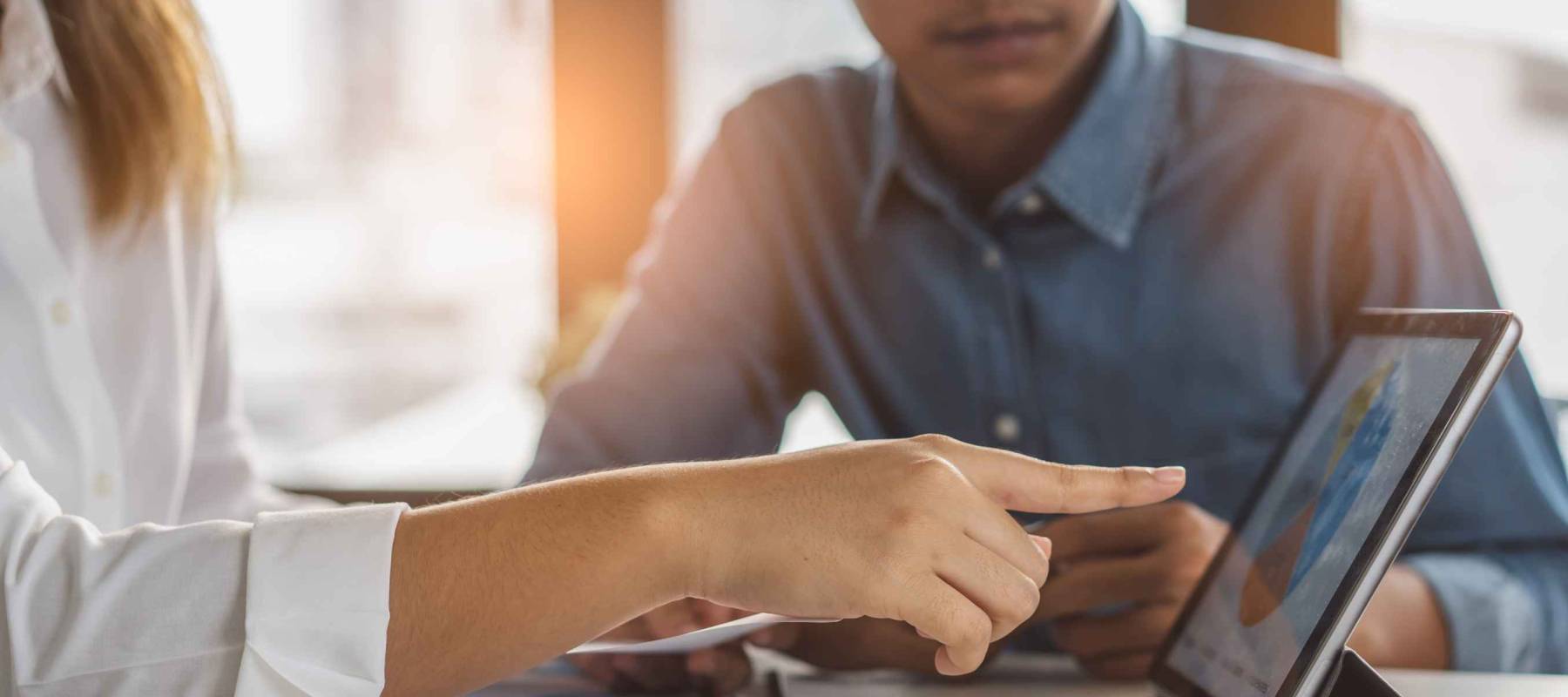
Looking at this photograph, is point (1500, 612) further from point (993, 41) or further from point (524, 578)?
point (524, 578)

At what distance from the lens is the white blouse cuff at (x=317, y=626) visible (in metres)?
0.63

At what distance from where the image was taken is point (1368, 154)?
1.22m

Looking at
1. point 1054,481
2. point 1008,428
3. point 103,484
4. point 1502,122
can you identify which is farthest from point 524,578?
point 1502,122

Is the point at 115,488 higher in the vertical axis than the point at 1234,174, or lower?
lower

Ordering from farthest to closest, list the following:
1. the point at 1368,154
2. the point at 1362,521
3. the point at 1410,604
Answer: the point at 1368,154 < the point at 1410,604 < the point at 1362,521

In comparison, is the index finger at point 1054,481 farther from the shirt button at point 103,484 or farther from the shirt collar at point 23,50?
the shirt collar at point 23,50

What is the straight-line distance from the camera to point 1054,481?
25.7 inches

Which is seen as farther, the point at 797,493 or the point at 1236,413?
the point at 1236,413

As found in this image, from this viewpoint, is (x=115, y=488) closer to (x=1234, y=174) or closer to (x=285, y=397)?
(x=1234, y=174)

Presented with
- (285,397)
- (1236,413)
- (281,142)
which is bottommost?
(285,397)

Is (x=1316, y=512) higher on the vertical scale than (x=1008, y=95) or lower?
lower

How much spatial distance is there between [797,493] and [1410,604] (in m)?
0.59

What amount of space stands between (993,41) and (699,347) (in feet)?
1.58

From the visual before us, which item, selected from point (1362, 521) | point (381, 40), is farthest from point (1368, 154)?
point (381, 40)
